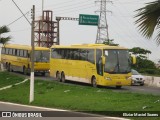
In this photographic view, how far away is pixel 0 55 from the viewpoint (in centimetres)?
5522

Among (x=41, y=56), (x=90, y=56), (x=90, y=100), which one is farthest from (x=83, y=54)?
(x=90, y=100)

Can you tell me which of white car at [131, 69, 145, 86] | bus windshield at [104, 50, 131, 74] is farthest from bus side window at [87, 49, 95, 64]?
white car at [131, 69, 145, 86]

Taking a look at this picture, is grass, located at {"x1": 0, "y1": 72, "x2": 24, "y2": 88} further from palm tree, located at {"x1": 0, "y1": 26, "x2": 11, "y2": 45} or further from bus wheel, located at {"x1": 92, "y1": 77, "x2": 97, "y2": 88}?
bus wheel, located at {"x1": 92, "y1": 77, "x2": 97, "y2": 88}

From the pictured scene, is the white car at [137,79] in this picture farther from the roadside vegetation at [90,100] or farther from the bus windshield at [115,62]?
the roadside vegetation at [90,100]

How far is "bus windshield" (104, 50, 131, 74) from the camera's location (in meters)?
31.1

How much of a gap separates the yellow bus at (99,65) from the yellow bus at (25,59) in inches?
369

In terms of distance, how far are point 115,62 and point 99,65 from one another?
1.09 meters

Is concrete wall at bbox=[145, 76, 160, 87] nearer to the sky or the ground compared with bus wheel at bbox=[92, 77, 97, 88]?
nearer to the ground

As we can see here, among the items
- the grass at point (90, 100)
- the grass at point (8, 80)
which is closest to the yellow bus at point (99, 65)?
the grass at point (90, 100)

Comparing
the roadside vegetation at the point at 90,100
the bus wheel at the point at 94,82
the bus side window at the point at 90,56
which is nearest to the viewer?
the roadside vegetation at the point at 90,100

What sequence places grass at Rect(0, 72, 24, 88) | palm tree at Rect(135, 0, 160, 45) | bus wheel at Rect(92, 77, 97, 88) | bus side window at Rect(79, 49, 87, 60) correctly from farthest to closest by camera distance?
grass at Rect(0, 72, 24, 88) < bus side window at Rect(79, 49, 87, 60) < bus wheel at Rect(92, 77, 97, 88) < palm tree at Rect(135, 0, 160, 45)

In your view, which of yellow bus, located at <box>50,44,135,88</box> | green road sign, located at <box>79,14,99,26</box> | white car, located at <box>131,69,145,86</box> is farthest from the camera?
green road sign, located at <box>79,14,99,26</box>

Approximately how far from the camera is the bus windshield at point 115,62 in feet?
102

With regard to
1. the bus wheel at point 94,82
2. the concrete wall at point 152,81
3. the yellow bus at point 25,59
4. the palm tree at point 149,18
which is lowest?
the concrete wall at point 152,81
